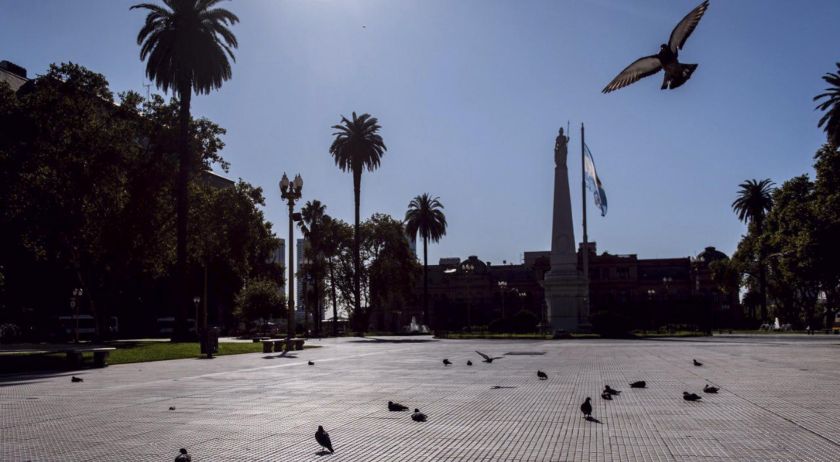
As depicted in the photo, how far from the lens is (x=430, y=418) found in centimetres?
904

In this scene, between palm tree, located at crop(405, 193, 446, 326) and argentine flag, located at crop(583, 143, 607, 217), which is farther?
palm tree, located at crop(405, 193, 446, 326)

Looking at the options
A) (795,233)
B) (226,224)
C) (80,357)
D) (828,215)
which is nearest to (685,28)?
(80,357)

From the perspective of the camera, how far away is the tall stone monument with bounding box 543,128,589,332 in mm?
50969

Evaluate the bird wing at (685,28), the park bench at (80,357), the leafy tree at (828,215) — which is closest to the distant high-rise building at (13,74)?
the park bench at (80,357)

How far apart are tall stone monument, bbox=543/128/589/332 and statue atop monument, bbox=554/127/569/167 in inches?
3.2

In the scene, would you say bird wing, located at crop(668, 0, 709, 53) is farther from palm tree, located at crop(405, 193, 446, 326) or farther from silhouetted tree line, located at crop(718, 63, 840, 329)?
palm tree, located at crop(405, 193, 446, 326)

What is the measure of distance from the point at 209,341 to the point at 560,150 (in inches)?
1316

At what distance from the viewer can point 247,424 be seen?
342 inches

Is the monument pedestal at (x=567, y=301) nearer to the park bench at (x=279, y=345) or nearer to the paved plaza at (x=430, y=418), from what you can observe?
the park bench at (x=279, y=345)

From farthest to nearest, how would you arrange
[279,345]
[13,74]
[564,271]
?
[13,74]
[564,271]
[279,345]

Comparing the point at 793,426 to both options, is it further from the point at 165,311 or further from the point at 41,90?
the point at 165,311

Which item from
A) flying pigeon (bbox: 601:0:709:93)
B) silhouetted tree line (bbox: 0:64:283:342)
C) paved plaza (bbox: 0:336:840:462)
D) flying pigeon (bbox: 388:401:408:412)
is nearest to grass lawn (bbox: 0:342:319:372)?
paved plaza (bbox: 0:336:840:462)

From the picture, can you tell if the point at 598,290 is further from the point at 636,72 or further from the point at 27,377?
the point at 636,72

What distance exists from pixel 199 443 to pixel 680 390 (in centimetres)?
815
